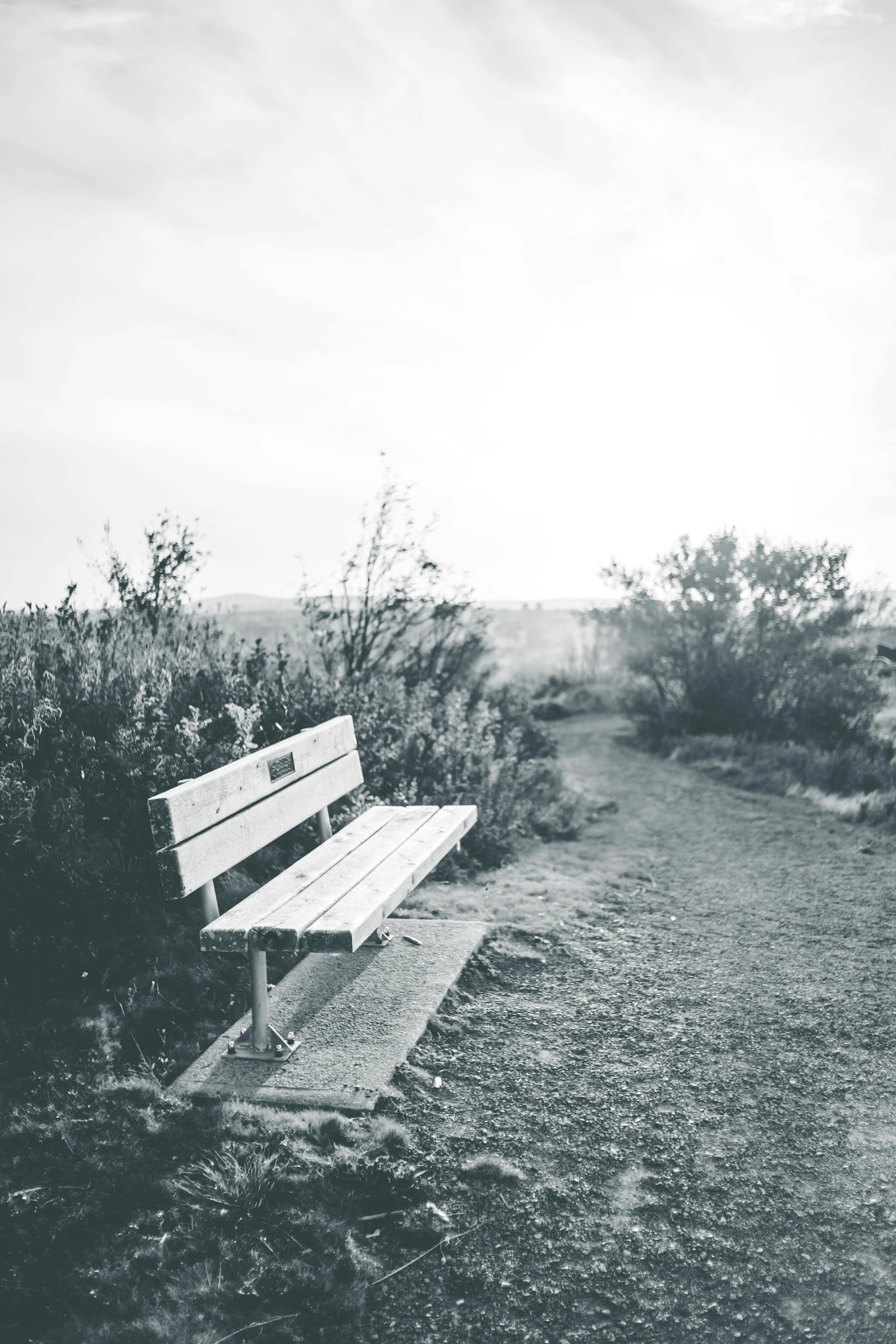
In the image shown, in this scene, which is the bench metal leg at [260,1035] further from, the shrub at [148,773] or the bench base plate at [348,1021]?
the shrub at [148,773]

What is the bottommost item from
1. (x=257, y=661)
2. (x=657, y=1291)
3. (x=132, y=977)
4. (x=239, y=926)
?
(x=657, y=1291)

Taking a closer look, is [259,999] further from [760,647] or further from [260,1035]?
[760,647]

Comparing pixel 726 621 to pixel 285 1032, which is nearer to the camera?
pixel 285 1032

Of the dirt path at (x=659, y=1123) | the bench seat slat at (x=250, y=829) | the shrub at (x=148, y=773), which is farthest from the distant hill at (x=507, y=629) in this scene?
the dirt path at (x=659, y=1123)

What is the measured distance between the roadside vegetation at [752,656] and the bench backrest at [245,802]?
5.86m

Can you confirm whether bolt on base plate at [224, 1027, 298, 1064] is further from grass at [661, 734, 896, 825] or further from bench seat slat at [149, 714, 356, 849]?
grass at [661, 734, 896, 825]

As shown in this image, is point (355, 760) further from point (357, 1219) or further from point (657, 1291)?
point (657, 1291)

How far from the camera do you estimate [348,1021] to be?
11.5ft

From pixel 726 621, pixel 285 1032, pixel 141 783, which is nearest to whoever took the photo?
pixel 285 1032

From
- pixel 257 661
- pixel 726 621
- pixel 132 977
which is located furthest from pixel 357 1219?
pixel 726 621

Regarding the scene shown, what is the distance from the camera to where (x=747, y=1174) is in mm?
2666

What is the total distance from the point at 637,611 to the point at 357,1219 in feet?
33.2

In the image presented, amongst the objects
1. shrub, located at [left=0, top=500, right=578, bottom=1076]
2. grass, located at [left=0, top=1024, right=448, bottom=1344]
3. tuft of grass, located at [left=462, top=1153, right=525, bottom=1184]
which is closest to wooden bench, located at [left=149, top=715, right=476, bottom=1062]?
shrub, located at [left=0, top=500, right=578, bottom=1076]

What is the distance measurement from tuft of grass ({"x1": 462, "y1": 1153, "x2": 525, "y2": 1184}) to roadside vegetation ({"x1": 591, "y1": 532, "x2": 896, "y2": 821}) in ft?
23.7
